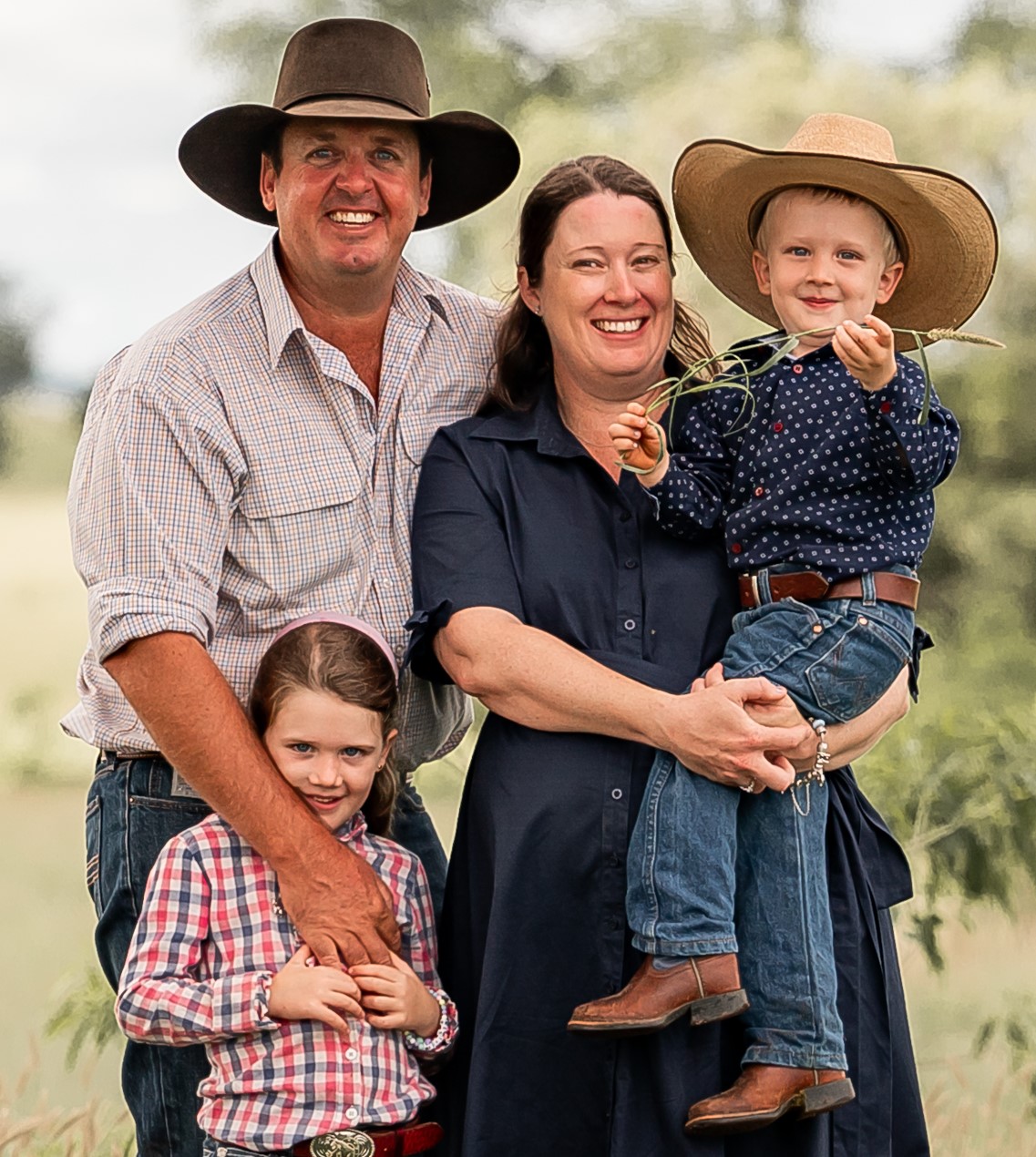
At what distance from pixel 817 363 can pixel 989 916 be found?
311cm

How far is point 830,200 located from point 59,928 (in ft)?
13.5

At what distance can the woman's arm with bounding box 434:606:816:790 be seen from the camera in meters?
2.42

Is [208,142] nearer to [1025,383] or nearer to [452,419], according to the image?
[452,419]

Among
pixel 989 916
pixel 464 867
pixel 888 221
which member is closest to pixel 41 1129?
pixel 464 867

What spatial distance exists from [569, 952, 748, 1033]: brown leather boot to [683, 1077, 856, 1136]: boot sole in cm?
14

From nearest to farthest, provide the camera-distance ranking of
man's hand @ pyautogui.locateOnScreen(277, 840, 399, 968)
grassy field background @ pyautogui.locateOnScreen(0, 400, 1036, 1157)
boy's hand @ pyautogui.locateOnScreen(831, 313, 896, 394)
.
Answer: boy's hand @ pyautogui.locateOnScreen(831, 313, 896, 394), man's hand @ pyautogui.locateOnScreen(277, 840, 399, 968), grassy field background @ pyautogui.locateOnScreen(0, 400, 1036, 1157)

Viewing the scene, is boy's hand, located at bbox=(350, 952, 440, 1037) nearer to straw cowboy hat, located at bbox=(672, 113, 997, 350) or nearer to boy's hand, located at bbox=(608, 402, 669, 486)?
boy's hand, located at bbox=(608, 402, 669, 486)

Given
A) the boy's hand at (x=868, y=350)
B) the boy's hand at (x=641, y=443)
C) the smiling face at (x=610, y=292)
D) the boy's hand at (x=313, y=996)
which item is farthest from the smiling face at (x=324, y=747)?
the boy's hand at (x=868, y=350)

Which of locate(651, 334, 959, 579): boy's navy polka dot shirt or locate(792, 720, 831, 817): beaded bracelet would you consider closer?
locate(651, 334, 959, 579): boy's navy polka dot shirt

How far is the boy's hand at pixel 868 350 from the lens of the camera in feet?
7.50

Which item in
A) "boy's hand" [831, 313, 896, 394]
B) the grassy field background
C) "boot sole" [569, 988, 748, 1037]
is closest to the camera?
"boy's hand" [831, 313, 896, 394]

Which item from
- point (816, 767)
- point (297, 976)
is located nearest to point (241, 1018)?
point (297, 976)

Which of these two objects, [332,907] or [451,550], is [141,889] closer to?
[332,907]

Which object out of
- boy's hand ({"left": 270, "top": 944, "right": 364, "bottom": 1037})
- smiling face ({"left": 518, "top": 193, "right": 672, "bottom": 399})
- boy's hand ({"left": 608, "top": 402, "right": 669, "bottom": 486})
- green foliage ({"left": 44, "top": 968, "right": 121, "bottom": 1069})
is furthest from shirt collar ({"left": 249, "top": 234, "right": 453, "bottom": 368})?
green foliage ({"left": 44, "top": 968, "right": 121, "bottom": 1069})
